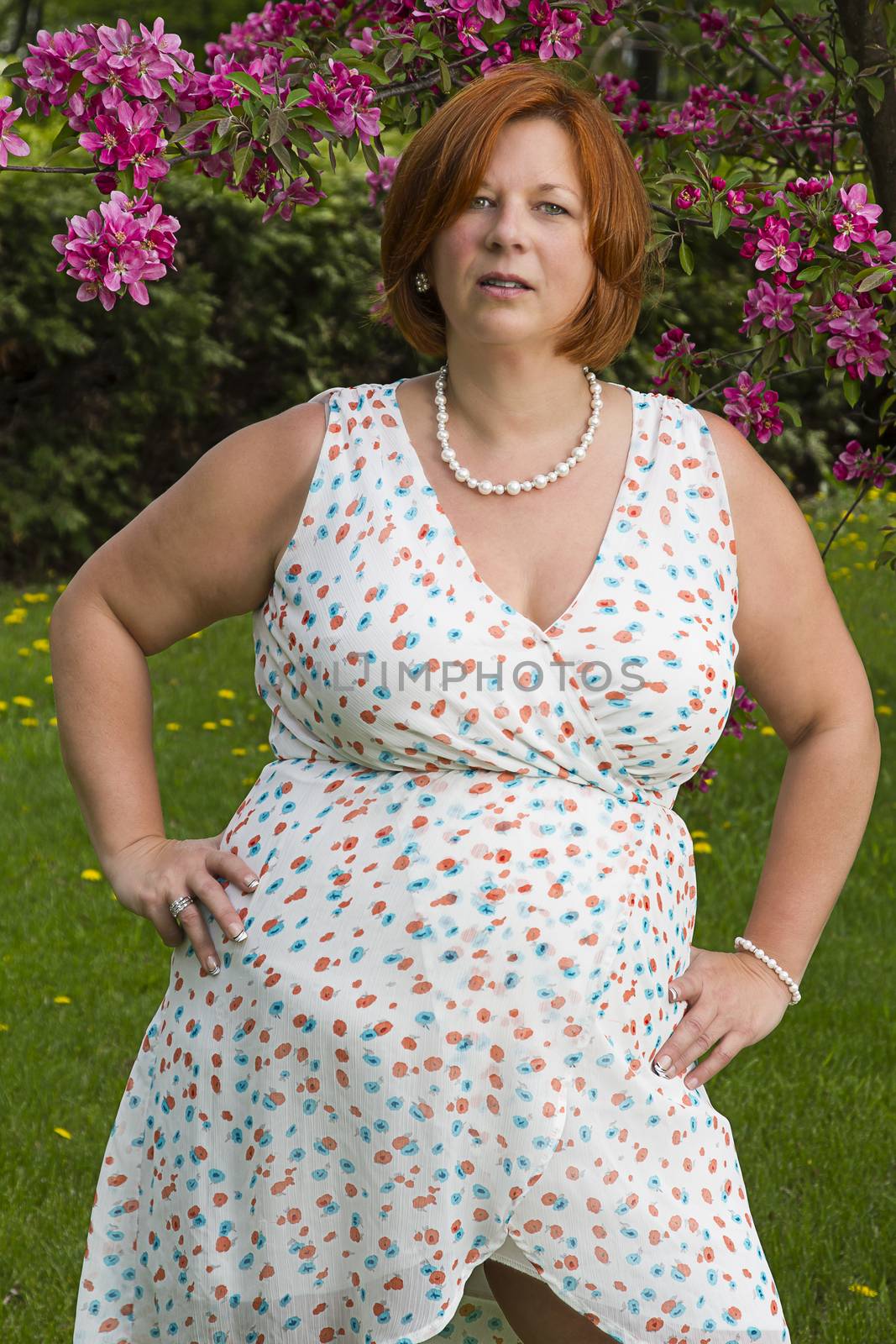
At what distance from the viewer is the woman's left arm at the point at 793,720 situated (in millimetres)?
1990

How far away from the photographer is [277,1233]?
5.87ft

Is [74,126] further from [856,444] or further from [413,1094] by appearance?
[856,444]

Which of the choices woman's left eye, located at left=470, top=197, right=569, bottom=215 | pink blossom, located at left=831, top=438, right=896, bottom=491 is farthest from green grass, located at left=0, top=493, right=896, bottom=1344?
woman's left eye, located at left=470, top=197, right=569, bottom=215

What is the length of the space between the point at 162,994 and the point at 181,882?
2.41m

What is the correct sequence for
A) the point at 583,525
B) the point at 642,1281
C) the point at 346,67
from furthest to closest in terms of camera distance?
the point at 346,67
the point at 583,525
the point at 642,1281

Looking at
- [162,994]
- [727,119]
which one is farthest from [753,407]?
[162,994]

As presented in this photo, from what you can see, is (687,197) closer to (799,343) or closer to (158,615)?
(799,343)

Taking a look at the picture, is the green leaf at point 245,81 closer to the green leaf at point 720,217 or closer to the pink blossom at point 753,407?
the green leaf at point 720,217

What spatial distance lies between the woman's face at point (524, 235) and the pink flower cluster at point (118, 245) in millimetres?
417

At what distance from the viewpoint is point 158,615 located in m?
2.08

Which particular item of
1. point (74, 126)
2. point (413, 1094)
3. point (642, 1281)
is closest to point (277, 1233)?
point (413, 1094)

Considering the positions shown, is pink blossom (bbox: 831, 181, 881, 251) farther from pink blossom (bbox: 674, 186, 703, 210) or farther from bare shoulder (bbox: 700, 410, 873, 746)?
bare shoulder (bbox: 700, 410, 873, 746)

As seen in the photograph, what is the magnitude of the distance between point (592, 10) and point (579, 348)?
3.16 feet

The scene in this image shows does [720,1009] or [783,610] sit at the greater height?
[783,610]
